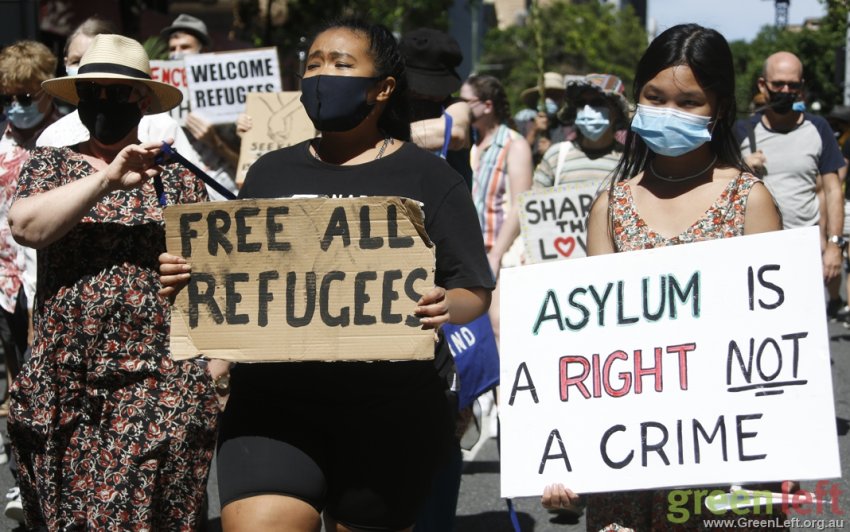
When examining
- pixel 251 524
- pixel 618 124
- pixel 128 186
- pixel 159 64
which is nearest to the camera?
pixel 251 524

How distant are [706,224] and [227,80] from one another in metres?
5.77

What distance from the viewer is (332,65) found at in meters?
3.45

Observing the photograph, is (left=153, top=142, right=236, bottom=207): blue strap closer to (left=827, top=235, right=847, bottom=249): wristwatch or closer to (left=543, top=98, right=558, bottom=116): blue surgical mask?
(left=827, top=235, right=847, bottom=249): wristwatch

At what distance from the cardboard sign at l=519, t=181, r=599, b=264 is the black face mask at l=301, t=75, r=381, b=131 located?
3.49 m

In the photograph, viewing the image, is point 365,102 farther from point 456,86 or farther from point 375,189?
point 456,86

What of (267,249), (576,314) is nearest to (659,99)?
(576,314)

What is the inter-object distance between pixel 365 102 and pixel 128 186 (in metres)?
0.76

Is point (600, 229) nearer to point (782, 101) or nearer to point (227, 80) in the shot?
point (782, 101)

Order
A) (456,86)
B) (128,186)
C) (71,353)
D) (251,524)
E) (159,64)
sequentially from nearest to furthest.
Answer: (251,524), (128,186), (71,353), (456,86), (159,64)

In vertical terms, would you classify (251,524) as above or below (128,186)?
below

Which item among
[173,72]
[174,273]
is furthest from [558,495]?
[173,72]

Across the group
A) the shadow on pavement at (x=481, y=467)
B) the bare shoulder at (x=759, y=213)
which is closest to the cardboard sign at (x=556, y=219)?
the shadow on pavement at (x=481, y=467)

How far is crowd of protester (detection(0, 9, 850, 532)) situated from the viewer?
3.28 meters

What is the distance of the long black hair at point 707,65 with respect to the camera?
333cm
